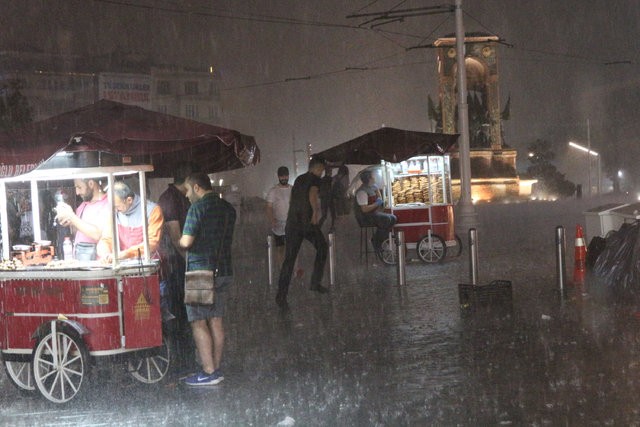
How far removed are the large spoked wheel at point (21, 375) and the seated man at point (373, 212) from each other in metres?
11.0

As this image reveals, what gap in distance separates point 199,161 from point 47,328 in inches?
123

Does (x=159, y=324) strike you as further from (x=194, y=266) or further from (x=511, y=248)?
(x=511, y=248)

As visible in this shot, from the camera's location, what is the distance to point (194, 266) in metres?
8.27

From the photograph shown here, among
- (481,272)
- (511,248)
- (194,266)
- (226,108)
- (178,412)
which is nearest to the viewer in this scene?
(178,412)

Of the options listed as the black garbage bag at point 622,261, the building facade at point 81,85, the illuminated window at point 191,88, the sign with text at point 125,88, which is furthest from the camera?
the illuminated window at point 191,88

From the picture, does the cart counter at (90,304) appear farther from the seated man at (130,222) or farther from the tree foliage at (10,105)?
the tree foliage at (10,105)

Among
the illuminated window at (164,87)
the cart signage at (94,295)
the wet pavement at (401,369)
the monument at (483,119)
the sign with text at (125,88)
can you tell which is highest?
the illuminated window at (164,87)

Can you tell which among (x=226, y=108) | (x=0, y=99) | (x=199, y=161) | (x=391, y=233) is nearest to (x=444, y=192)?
(x=391, y=233)

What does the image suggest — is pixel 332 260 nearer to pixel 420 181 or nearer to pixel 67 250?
pixel 420 181

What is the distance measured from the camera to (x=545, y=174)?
7625cm

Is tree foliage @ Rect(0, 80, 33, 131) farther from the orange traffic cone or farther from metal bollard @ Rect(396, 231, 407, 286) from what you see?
the orange traffic cone

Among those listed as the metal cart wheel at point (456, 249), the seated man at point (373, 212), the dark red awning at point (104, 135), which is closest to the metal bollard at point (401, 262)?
the seated man at point (373, 212)

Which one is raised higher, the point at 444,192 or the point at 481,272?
the point at 444,192

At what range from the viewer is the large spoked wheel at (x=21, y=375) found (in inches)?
322
